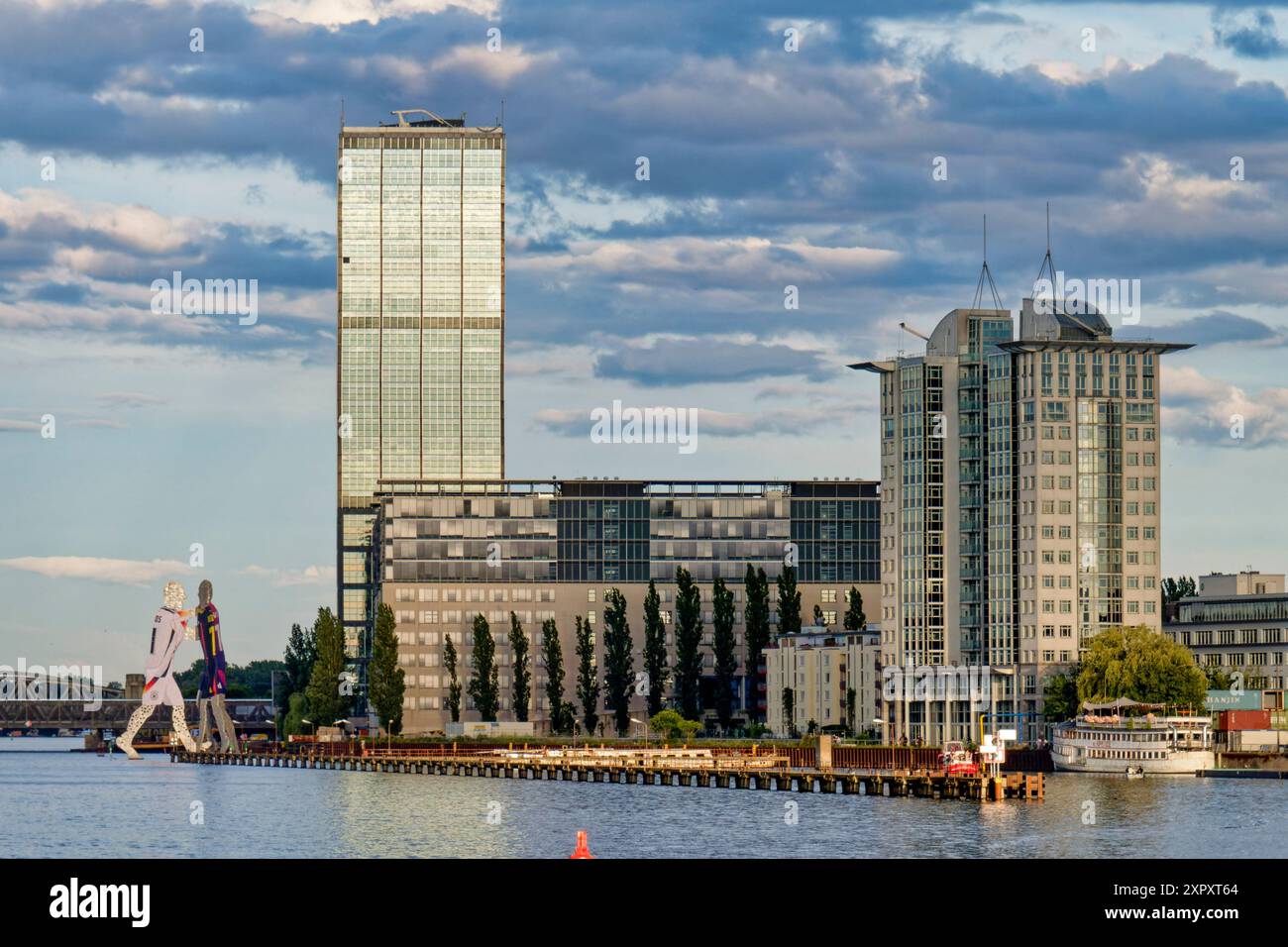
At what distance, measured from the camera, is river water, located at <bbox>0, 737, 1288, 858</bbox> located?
112 metres

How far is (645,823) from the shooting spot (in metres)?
132

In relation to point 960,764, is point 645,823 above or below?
below

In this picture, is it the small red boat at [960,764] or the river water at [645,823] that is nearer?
the river water at [645,823]

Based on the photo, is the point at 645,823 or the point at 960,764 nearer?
the point at 645,823

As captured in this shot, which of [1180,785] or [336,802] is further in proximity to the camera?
[1180,785]

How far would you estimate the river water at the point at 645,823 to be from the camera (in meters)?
112

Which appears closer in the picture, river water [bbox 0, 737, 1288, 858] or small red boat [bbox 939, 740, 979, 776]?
river water [bbox 0, 737, 1288, 858]
